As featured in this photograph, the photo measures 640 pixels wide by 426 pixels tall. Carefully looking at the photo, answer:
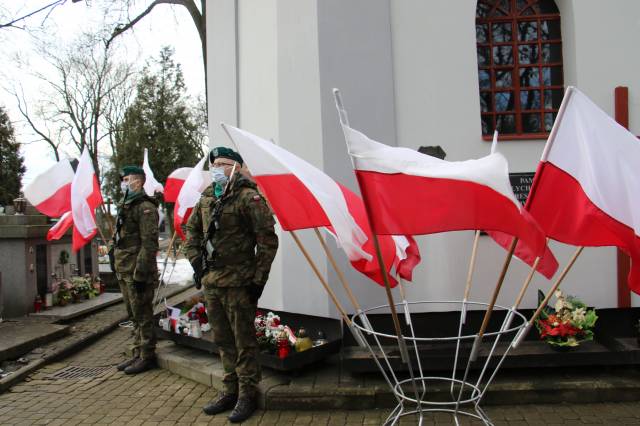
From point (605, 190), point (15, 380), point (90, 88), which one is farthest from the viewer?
point (90, 88)

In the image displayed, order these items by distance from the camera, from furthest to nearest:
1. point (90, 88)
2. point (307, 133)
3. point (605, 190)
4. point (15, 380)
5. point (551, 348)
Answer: point (90, 88) → point (307, 133) → point (15, 380) → point (551, 348) → point (605, 190)

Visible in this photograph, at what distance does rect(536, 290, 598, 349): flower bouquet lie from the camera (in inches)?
181

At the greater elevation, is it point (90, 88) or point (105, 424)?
point (90, 88)

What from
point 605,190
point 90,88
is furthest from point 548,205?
point 90,88

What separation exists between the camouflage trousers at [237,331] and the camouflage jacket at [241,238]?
0.12 meters

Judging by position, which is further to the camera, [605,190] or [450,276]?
[450,276]

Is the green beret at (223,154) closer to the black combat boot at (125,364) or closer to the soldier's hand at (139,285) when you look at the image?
the soldier's hand at (139,285)

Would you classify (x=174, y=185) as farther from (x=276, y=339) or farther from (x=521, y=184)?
(x=521, y=184)

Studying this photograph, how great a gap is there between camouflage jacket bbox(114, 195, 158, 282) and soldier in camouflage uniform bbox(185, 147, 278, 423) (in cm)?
130

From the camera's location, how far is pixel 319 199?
263 centimetres

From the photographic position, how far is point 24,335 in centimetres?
672

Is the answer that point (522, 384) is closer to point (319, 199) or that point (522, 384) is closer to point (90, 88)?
point (319, 199)

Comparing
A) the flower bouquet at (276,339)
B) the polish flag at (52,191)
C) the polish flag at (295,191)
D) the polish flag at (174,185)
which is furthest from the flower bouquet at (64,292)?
the polish flag at (295,191)

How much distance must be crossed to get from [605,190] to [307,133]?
393cm
